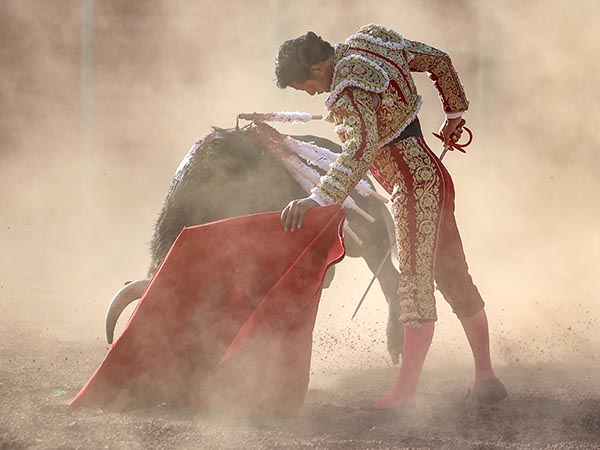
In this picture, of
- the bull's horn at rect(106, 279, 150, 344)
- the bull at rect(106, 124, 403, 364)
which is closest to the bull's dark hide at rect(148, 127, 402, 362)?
the bull at rect(106, 124, 403, 364)

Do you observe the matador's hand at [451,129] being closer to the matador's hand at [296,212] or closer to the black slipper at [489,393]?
the matador's hand at [296,212]

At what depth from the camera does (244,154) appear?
13.5ft

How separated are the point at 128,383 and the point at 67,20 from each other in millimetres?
8533

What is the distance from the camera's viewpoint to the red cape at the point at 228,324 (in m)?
3.08

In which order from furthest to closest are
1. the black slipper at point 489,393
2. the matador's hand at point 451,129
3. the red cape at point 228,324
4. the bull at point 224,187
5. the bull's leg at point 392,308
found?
the bull's leg at point 392,308, the bull at point 224,187, the matador's hand at point 451,129, the black slipper at point 489,393, the red cape at point 228,324

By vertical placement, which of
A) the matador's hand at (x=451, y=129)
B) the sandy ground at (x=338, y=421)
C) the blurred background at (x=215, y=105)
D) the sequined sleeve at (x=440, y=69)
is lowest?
the sandy ground at (x=338, y=421)

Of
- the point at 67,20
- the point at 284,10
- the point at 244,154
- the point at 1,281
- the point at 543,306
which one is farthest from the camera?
the point at 67,20

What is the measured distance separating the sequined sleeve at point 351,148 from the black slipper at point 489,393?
2.79 feet

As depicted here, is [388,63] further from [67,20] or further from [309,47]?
[67,20]

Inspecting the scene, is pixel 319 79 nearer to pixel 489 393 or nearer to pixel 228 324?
pixel 228 324

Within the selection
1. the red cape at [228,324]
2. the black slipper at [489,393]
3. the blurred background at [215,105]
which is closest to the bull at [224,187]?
the red cape at [228,324]

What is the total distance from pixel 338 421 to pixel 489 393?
1.80ft

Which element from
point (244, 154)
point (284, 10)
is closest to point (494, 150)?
point (284, 10)

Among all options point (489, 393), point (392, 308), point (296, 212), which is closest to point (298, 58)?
point (296, 212)
